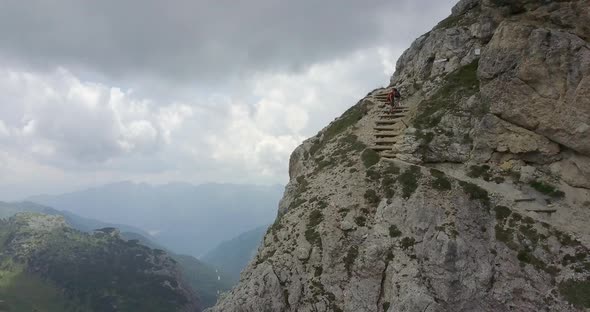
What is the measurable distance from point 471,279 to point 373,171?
15.4 meters

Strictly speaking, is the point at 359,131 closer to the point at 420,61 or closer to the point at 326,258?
the point at 420,61

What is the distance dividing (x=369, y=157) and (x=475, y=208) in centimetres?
1353

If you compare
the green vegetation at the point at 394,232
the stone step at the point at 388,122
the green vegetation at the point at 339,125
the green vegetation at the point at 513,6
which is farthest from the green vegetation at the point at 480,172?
the green vegetation at the point at 339,125

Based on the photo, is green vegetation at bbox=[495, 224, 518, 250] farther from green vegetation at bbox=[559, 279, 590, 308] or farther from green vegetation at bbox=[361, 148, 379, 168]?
green vegetation at bbox=[361, 148, 379, 168]

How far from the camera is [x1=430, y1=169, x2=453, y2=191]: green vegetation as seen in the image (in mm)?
38688

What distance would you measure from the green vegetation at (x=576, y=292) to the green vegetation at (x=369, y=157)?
21146 millimetres

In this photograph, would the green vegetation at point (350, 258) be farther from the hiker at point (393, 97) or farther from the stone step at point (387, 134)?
the hiker at point (393, 97)

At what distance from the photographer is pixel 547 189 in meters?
36.1

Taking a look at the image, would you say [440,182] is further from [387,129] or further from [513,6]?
[513,6]

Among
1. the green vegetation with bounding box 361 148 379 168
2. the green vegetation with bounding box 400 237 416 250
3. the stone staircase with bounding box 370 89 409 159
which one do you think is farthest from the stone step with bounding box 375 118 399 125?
the green vegetation with bounding box 400 237 416 250

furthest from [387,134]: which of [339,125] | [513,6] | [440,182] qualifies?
[513,6]

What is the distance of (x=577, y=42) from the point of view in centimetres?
3522

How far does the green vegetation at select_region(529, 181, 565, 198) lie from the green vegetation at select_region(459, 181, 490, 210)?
437 centimetres

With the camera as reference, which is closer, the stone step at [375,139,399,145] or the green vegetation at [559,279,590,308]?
the green vegetation at [559,279,590,308]
